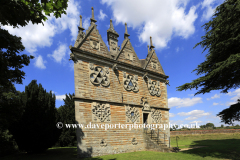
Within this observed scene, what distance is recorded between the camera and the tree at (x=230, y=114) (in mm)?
12784

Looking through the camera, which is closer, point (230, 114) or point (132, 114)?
point (230, 114)

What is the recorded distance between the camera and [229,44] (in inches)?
465

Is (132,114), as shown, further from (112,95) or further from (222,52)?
(222,52)

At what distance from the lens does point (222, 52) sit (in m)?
12.7

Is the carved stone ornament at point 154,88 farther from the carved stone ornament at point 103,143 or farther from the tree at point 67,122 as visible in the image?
the tree at point 67,122

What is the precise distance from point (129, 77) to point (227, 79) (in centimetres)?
891

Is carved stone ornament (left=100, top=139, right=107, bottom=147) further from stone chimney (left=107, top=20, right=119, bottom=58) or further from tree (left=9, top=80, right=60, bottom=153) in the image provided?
stone chimney (left=107, top=20, right=119, bottom=58)

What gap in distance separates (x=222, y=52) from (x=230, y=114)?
17.0ft

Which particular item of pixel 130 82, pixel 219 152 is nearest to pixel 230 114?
pixel 219 152

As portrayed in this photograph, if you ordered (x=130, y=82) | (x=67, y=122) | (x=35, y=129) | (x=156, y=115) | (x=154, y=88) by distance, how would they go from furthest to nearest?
(x=67, y=122), (x=154, y=88), (x=156, y=115), (x=130, y=82), (x=35, y=129)

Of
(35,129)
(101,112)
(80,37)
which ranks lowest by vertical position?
(35,129)

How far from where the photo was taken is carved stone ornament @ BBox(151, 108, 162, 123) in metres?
18.2

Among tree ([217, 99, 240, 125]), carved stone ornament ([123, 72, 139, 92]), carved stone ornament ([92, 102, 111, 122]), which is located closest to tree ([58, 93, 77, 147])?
carved stone ornament ([92, 102, 111, 122])

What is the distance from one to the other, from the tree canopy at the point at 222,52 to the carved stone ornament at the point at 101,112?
653cm
